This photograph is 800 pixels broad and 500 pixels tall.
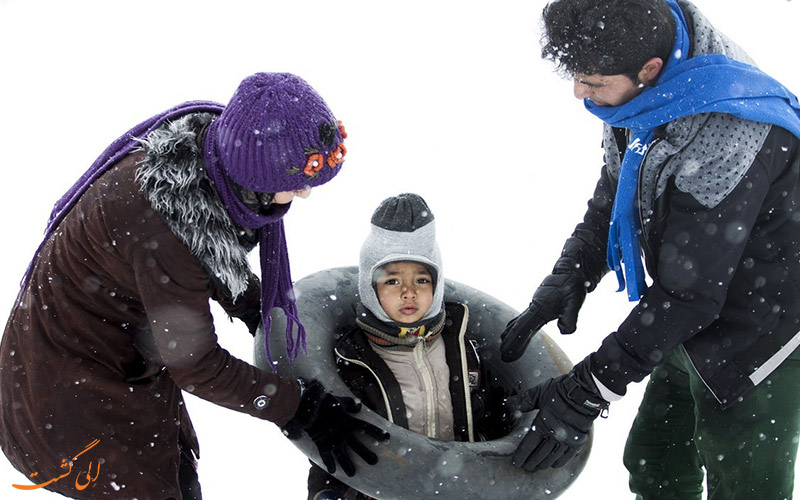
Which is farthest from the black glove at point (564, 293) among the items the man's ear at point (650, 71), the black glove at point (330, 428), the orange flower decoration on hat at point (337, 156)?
the orange flower decoration on hat at point (337, 156)

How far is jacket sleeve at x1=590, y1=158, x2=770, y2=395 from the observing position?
2.05 meters

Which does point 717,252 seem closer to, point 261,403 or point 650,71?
point 650,71

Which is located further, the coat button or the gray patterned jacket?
the coat button

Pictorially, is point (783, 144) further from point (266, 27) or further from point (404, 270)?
point (266, 27)

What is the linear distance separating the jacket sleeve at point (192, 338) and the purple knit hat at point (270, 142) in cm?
21

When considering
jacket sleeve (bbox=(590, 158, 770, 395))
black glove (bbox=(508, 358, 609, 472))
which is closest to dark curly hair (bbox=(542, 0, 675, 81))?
jacket sleeve (bbox=(590, 158, 770, 395))

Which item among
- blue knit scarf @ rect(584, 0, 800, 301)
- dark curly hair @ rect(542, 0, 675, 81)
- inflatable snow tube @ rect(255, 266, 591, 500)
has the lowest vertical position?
inflatable snow tube @ rect(255, 266, 591, 500)

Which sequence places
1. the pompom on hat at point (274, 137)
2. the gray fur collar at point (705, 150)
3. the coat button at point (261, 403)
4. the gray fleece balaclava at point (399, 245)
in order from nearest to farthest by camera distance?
1. the pompom on hat at point (274, 137)
2. the gray fur collar at point (705, 150)
3. the coat button at point (261, 403)
4. the gray fleece balaclava at point (399, 245)

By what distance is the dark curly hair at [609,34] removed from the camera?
197 cm

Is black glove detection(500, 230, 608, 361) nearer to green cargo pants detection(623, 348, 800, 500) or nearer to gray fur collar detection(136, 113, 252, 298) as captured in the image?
green cargo pants detection(623, 348, 800, 500)

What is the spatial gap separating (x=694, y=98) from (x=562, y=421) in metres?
1.01

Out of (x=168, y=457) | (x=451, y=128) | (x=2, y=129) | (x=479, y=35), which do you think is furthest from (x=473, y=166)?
(x=168, y=457)

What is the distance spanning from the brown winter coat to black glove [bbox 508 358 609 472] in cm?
75

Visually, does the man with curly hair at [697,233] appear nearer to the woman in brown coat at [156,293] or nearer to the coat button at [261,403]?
the woman in brown coat at [156,293]
